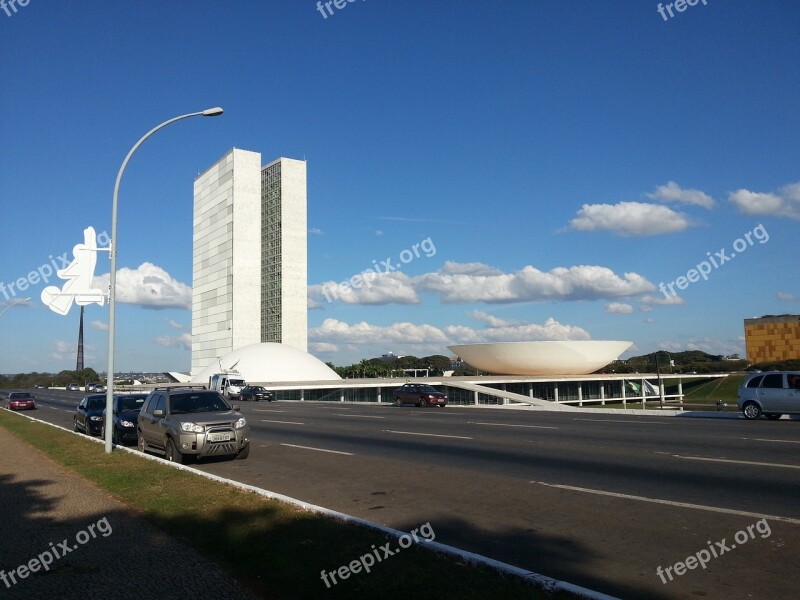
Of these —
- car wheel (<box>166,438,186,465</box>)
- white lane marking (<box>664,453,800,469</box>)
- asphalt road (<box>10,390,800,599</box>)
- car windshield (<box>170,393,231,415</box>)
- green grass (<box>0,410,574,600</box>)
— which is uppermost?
car windshield (<box>170,393,231,415</box>)

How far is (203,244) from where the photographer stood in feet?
422

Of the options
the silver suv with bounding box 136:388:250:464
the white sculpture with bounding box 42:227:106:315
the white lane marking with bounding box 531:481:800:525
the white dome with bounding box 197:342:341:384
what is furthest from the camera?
the white dome with bounding box 197:342:341:384

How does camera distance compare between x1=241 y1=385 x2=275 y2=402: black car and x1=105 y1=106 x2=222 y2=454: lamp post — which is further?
x1=241 y1=385 x2=275 y2=402: black car

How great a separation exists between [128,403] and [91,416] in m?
1.68

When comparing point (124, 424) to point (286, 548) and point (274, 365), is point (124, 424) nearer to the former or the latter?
point (286, 548)

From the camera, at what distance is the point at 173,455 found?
14.3 metres

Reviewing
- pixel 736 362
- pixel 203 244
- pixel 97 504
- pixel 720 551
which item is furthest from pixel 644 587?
pixel 203 244

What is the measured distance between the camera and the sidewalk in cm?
579

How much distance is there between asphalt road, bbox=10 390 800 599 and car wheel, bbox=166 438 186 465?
0.58m

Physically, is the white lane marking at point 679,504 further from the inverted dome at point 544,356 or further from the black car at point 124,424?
the inverted dome at point 544,356

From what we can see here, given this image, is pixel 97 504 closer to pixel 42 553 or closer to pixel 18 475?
pixel 42 553

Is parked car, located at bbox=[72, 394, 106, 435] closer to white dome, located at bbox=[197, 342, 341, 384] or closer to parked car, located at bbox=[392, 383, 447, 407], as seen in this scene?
parked car, located at bbox=[392, 383, 447, 407]

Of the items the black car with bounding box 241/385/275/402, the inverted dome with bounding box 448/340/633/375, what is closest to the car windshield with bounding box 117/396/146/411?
the black car with bounding box 241/385/275/402

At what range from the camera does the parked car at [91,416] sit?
868 inches
